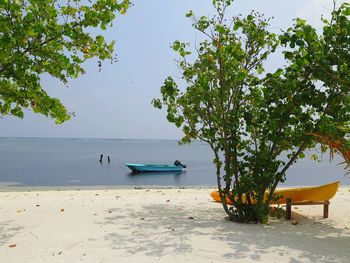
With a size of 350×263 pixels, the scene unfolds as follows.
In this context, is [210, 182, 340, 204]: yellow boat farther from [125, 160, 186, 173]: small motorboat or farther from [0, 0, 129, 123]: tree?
A: [125, 160, 186, 173]: small motorboat

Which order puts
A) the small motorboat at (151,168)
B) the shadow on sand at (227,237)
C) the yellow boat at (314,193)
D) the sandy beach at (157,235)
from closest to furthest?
the sandy beach at (157,235)
the shadow on sand at (227,237)
the yellow boat at (314,193)
the small motorboat at (151,168)

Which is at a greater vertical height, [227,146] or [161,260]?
[227,146]

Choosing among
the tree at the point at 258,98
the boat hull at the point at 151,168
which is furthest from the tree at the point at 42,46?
the boat hull at the point at 151,168

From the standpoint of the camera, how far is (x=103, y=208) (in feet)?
37.5

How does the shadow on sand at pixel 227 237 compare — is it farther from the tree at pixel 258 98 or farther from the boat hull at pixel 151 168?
the boat hull at pixel 151 168

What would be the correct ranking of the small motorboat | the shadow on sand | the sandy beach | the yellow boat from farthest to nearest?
1. the small motorboat
2. the yellow boat
3. the shadow on sand
4. the sandy beach

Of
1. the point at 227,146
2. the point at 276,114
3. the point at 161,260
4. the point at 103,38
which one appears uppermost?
the point at 103,38

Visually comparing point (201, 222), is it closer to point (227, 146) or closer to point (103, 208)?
point (227, 146)

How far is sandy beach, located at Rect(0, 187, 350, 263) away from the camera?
682cm

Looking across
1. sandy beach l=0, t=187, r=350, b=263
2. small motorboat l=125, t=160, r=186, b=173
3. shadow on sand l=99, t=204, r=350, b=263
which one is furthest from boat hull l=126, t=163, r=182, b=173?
shadow on sand l=99, t=204, r=350, b=263

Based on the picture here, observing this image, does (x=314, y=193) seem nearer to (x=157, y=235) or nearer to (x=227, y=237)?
(x=227, y=237)

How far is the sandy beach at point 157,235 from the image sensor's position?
682 centimetres

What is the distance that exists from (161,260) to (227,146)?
3.99 meters

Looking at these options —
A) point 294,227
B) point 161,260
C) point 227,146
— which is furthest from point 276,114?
point 161,260
